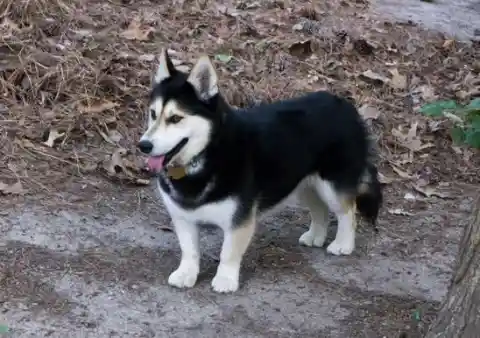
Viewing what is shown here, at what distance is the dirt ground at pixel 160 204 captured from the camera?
4.18 meters

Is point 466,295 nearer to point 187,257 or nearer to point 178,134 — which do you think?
point 178,134

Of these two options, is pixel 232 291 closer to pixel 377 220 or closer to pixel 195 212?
pixel 195 212

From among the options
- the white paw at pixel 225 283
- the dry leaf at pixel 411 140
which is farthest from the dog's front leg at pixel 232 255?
the dry leaf at pixel 411 140

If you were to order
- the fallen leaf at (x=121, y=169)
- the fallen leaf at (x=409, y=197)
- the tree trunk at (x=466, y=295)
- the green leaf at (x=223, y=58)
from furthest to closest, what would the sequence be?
the green leaf at (x=223, y=58) < the fallen leaf at (x=409, y=197) < the fallen leaf at (x=121, y=169) < the tree trunk at (x=466, y=295)

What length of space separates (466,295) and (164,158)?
1.54 meters

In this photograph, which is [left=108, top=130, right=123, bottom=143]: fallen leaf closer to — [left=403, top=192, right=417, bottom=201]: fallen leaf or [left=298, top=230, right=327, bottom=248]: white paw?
[left=298, top=230, right=327, bottom=248]: white paw

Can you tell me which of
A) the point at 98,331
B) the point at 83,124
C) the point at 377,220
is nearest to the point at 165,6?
the point at 83,124

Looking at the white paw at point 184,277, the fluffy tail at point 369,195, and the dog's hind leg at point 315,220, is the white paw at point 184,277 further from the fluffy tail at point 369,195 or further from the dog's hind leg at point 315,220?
the fluffy tail at point 369,195

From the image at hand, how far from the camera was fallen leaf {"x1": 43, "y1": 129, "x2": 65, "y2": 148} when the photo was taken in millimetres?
5711

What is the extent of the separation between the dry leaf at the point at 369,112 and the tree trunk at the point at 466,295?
3358 millimetres

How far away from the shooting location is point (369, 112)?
6.69 m

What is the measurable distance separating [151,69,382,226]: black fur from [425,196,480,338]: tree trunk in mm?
1293

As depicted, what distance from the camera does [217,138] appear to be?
4145 mm

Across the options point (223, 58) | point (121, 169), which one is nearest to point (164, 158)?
point (121, 169)
